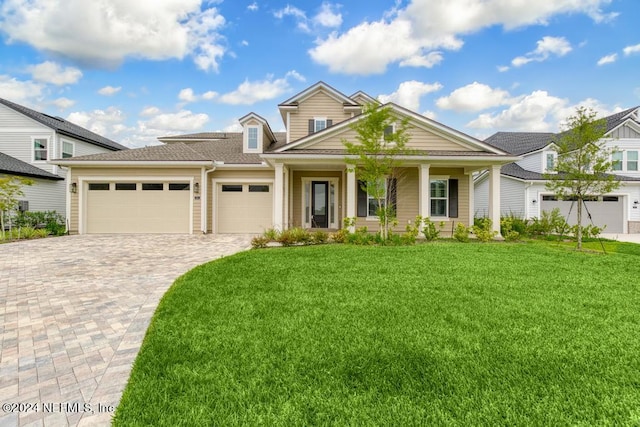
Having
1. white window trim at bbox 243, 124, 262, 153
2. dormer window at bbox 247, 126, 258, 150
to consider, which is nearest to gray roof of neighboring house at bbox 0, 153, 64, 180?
white window trim at bbox 243, 124, 262, 153

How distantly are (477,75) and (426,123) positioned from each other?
6.69 m

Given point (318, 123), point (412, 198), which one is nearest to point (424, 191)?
point (412, 198)

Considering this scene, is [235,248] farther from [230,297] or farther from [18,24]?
[18,24]

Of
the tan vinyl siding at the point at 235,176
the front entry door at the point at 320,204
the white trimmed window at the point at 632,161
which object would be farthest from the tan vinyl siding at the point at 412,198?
the white trimmed window at the point at 632,161

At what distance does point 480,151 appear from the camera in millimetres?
11719

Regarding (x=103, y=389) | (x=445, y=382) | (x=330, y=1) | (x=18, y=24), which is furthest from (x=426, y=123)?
(x=18, y=24)

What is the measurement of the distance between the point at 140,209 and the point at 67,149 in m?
8.54

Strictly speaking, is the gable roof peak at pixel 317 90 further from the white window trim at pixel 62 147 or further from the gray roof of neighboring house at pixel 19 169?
the white window trim at pixel 62 147

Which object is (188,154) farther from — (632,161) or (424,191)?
(632,161)

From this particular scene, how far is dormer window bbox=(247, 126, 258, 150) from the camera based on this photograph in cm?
1466

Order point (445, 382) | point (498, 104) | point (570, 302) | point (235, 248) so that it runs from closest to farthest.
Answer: point (445, 382), point (570, 302), point (235, 248), point (498, 104)

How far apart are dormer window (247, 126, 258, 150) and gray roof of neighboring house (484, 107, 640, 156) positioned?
43.2 feet

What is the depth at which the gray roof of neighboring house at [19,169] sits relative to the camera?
541 inches

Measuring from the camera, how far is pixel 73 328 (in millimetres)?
3406
